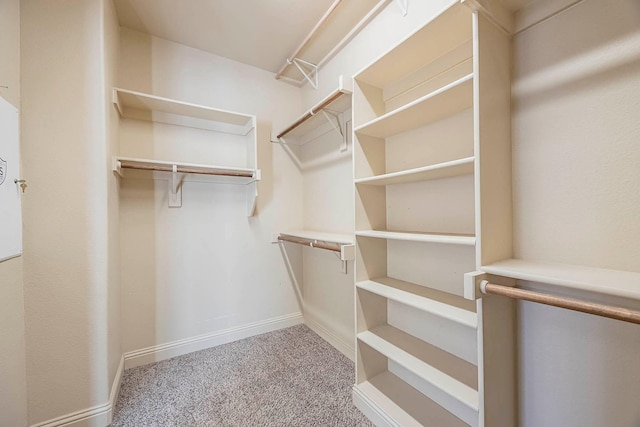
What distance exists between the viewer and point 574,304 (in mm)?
695

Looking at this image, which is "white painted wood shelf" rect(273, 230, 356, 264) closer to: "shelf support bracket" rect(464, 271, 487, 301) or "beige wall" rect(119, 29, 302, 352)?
"beige wall" rect(119, 29, 302, 352)

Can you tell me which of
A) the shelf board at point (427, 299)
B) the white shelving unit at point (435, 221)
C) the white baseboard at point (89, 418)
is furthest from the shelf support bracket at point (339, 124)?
the white baseboard at point (89, 418)

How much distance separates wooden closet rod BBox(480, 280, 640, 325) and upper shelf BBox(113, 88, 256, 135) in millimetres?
1987

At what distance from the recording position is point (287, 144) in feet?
8.37

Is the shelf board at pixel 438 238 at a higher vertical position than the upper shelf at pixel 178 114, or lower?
lower

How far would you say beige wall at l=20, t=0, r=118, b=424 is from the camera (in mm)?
1257

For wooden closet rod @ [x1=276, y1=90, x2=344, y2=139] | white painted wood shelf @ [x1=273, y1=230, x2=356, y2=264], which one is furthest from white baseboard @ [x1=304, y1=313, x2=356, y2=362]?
wooden closet rod @ [x1=276, y1=90, x2=344, y2=139]

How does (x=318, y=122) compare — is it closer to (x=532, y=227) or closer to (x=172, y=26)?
(x=172, y=26)

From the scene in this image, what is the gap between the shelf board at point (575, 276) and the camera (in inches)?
25.7

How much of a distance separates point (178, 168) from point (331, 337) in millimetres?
1841

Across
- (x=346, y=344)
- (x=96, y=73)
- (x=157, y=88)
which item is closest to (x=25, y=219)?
(x=96, y=73)

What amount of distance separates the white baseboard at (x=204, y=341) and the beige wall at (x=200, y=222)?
0.15 ft

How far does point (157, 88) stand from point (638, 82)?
2703 mm

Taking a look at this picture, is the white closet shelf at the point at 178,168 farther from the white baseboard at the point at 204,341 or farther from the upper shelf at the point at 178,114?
the white baseboard at the point at 204,341
